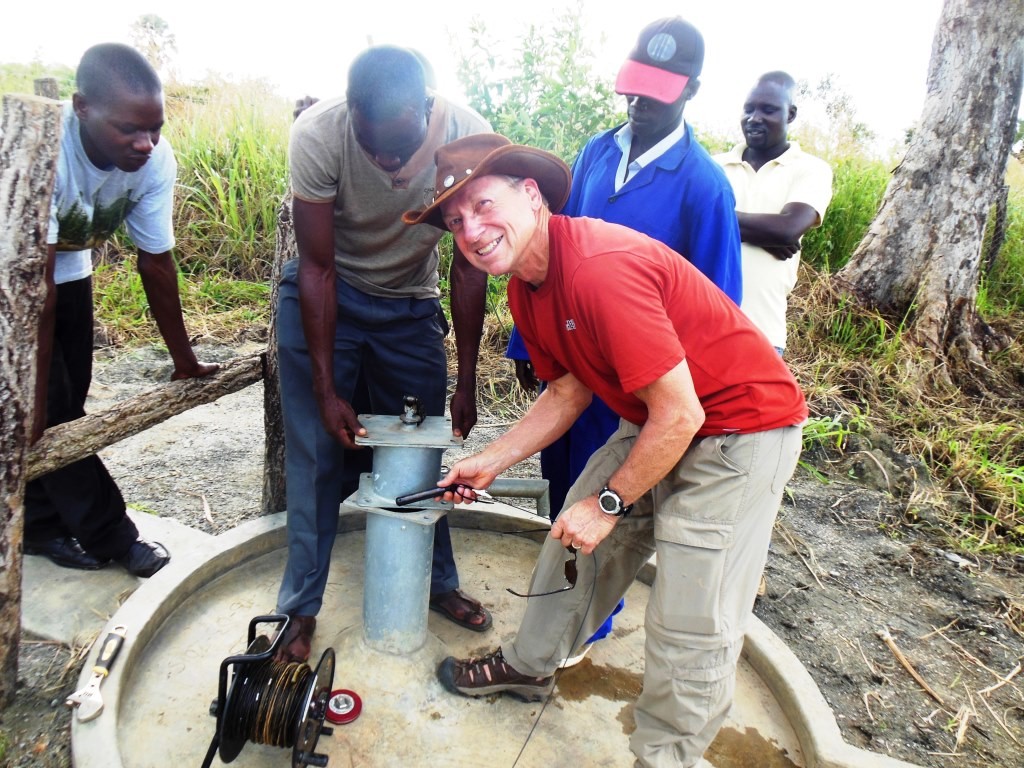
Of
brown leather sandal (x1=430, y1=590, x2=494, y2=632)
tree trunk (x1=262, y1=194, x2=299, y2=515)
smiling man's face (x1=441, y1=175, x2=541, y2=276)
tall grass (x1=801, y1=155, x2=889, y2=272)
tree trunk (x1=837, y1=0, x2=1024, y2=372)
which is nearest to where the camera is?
smiling man's face (x1=441, y1=175, x2=541, y2=276)

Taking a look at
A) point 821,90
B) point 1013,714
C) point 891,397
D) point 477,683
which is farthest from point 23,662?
point 821,90

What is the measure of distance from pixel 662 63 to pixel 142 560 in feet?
9.05

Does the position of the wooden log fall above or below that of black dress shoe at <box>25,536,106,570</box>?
above

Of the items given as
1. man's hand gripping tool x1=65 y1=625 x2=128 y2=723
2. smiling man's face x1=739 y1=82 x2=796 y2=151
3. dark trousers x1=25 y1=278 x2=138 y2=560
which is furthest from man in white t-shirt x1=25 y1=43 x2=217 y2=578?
smiling man's face x1=739 y1=82 x2=796 y2=151

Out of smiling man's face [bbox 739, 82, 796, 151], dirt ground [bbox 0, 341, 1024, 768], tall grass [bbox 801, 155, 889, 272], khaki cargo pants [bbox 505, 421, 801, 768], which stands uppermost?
smiling man's face [bbox 739, 82, 796, 151]

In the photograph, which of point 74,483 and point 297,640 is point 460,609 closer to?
point 297,640

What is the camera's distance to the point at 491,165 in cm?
170

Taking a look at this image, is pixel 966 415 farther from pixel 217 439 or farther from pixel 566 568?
pixel 217 439

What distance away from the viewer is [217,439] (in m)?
4.24

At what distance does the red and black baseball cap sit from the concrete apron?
78.7 inches

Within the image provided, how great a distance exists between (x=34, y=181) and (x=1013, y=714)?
3.76 meters

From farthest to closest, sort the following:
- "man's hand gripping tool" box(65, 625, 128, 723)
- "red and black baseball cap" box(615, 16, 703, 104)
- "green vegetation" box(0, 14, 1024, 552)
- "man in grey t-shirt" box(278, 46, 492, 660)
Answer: "green vegetation" box(0, 14, 1024, 552) < "red and black baseball cap" box(615, 16, 703, 104) < "man in grey t-shirt" box(278, 46, 492, 660) < "man's hand gripping tool" box(65, 625, 128, 723)

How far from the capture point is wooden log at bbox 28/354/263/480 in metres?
2.17

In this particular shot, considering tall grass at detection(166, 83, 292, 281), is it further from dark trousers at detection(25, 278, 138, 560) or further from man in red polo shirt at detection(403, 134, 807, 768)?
man in red polo shirt at detection(403, 134, 807, 768)
